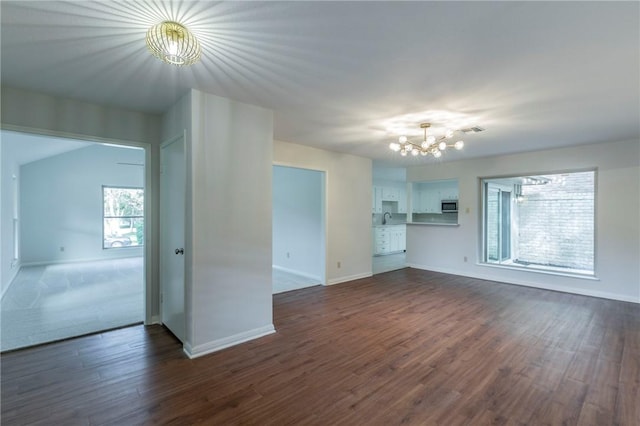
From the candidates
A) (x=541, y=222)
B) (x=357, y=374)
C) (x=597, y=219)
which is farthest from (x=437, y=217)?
(x=357, y=374)

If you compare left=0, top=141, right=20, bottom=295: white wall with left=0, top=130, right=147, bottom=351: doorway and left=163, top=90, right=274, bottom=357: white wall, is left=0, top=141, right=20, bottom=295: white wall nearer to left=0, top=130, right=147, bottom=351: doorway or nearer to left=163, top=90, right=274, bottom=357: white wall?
left=0, top=130, right=147, bottom=351: doorway

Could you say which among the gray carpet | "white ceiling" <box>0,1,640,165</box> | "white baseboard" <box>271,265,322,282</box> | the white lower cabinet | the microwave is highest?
"white ceiling" <box>0,1,640,165</box>

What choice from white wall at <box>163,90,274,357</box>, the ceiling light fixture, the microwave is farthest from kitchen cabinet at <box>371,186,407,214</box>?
the ceiling light fixture

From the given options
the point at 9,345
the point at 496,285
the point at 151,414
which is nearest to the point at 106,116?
the point at 9,345

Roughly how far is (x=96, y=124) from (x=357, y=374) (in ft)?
12.2

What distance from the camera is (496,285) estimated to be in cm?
534

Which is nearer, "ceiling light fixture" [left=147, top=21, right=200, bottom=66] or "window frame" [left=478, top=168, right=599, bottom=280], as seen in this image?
"ceiling light fixture" [left=147, top=21, right=200, bottom=66]

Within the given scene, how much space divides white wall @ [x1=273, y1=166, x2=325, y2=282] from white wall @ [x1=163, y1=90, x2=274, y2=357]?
2.28 metres

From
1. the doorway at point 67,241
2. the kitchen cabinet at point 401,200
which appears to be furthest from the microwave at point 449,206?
the doorway at point 67,241

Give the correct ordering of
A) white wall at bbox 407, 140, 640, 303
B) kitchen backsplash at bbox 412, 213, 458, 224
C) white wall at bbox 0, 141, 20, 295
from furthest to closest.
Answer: kitchen backsplash at bbox 412, 213, 458, 224 → white wall at bbox 0, 141, 20, 295 → white wall at bbox 407, 140, 640, 303

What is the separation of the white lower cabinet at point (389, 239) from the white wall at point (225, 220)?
6182 millimetres

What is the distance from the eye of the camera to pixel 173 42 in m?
1.80

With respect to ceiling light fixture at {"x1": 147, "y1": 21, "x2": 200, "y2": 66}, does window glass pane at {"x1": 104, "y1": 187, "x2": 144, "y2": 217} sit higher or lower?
lower

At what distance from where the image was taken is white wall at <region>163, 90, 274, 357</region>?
2.71 m
